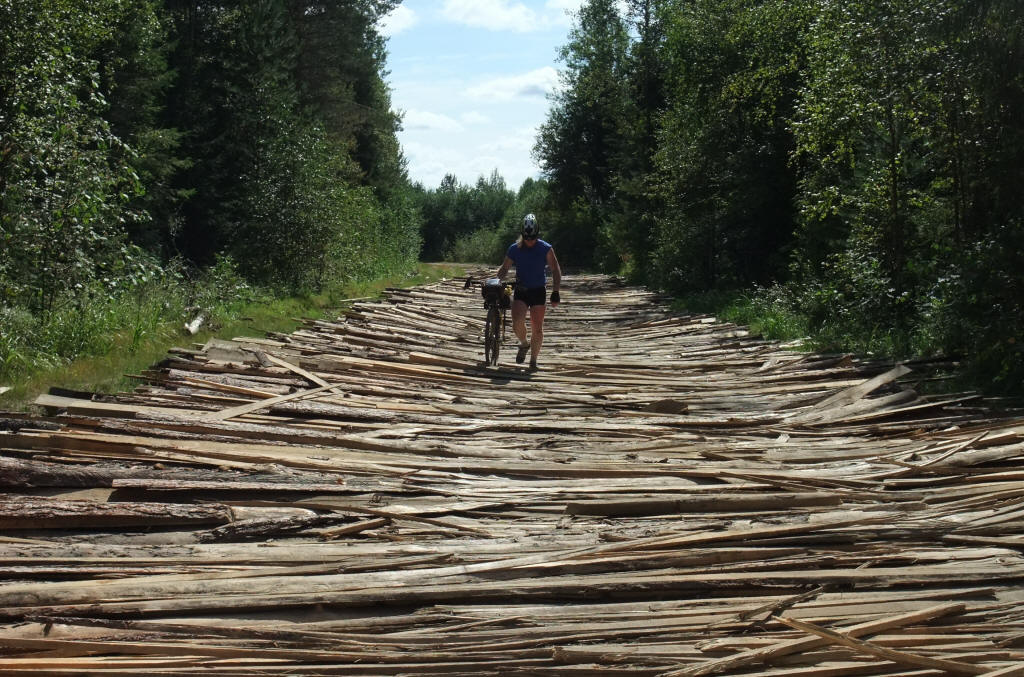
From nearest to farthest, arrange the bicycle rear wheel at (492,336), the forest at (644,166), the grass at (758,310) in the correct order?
1. the forest at (644,166)
2. the bicycle rear wheel at (492,336)
3. the grass at (758,310)

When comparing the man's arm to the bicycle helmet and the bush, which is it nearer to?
the bicycle helmet

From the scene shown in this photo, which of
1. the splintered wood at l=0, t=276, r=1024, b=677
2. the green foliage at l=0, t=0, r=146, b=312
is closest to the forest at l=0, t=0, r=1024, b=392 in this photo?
the green foliage at l=0, t=0, r=146, b=312

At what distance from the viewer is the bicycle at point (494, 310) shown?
12.1 m

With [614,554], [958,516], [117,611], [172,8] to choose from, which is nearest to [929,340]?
[958,516]

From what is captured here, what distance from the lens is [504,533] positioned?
16.7ft

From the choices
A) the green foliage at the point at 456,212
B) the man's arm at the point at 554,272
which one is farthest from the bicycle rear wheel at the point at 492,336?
the green foliage at the point at 456,212

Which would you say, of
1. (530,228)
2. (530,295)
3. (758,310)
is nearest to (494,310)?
(530,295)

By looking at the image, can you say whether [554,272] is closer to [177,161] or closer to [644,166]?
[177,161]

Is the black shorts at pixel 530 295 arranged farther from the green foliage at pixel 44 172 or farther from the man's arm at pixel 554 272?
the green foliage at pixel 44 172

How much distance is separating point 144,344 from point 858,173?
10133 mm

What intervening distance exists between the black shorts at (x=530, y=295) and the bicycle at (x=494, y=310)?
19 cm

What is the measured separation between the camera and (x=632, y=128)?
36.9m

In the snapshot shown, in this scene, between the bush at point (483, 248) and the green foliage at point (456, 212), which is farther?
the green foliage at point (456, 212)

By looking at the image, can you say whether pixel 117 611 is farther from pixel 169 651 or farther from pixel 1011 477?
pixel 1011 477
